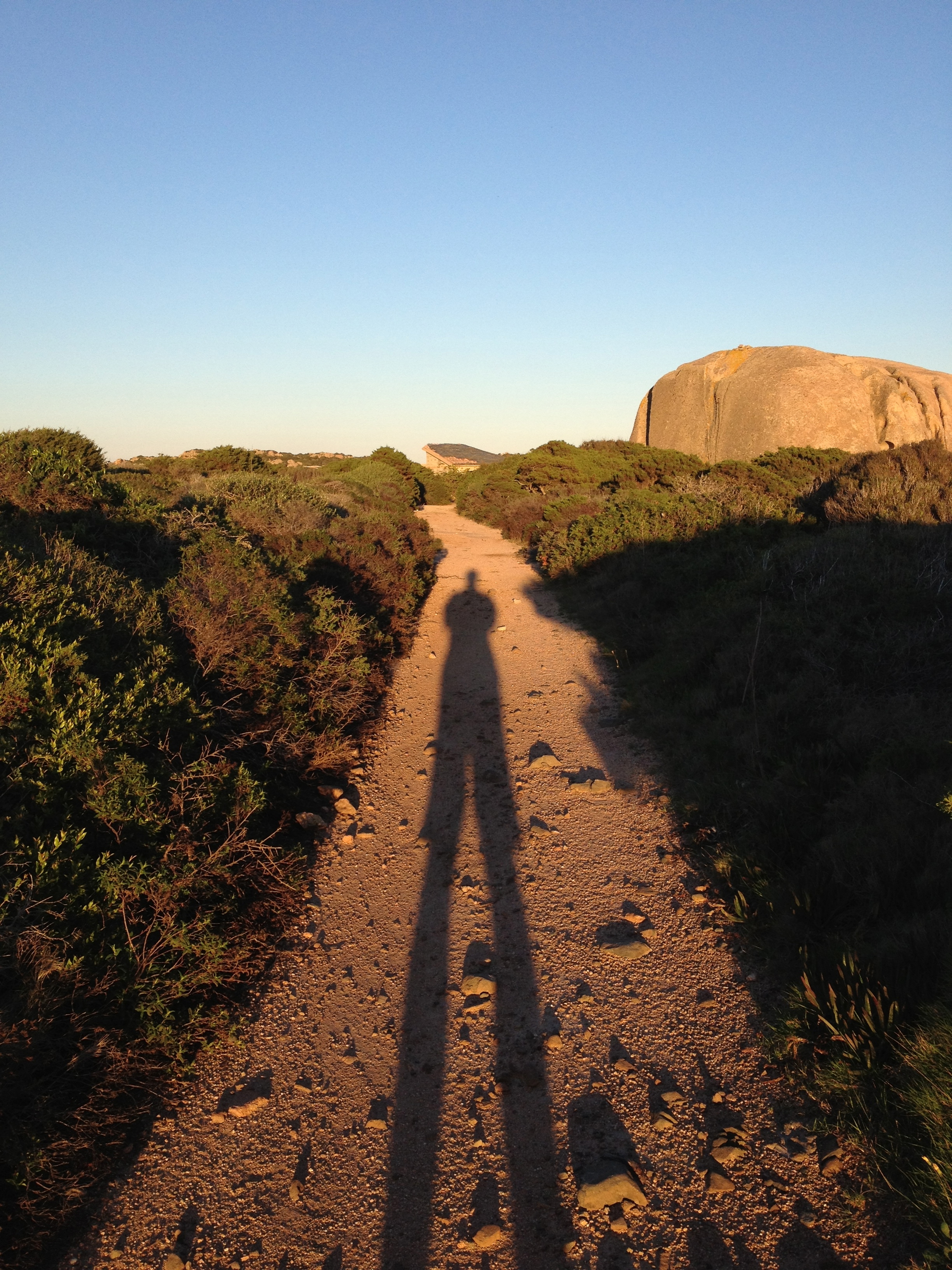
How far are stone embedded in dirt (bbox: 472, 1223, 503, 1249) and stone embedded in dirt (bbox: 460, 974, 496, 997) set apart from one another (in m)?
1.08

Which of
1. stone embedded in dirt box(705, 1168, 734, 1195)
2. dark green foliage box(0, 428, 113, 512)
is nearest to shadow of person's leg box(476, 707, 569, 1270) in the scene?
stone embedded in dirt box(705, 1168, 734, 1195)

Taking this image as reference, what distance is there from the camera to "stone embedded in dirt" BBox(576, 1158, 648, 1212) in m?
2.33

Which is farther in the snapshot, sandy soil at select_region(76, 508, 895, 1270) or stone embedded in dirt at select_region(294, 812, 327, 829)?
stone embedded in dirt at select_region(294, 812, 327, 829)

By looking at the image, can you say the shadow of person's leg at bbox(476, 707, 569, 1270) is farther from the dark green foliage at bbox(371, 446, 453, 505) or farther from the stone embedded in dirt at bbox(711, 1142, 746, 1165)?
the dark green foliage at bbox(371, 446, 453, 505)

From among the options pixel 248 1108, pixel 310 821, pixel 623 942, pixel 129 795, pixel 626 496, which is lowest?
pixel 248 1108

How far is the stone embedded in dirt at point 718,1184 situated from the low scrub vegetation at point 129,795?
7.27 ft

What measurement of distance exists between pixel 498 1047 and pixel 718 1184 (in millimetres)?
1046

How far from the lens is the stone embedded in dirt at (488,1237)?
2.25 m

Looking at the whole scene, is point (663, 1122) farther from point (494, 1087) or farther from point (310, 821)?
point (310, 821)

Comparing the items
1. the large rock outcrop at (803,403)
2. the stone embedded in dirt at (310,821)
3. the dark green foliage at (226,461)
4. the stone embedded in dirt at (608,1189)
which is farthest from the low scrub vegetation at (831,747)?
the dark green foliage at (226,461)

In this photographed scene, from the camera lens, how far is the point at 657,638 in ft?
27.0

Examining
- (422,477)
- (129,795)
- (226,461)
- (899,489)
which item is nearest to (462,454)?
(422,477)

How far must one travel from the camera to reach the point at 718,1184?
2.36m

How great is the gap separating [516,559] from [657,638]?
8.56 m
